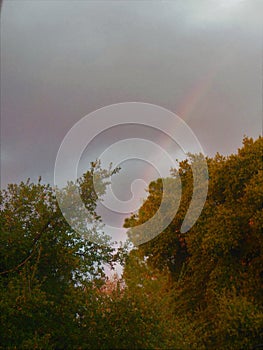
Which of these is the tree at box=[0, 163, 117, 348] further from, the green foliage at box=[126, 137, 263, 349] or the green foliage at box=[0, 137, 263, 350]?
the green foliage at box=[126, 137, 263, 349]

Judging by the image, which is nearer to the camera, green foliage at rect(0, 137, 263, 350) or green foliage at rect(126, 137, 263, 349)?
green foliage at rect(0, 137, 263, 350)

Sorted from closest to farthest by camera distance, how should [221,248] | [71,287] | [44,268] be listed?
[71,287] < [44,268] < [221,248]

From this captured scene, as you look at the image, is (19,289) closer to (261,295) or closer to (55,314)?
(55,314)

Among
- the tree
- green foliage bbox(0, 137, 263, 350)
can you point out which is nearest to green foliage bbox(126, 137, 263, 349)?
green foliage bbox(0, 137, 263, 350)

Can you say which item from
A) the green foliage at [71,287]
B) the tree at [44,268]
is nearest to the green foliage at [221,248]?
the green foliage at [71,287]

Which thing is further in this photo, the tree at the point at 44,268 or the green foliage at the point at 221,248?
the green foliage at the point at 221,248

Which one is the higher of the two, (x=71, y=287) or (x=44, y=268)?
(x=44, y=268)

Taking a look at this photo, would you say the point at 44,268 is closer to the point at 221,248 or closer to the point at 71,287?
the point at 71,287

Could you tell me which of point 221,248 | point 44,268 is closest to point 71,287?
point 44,268

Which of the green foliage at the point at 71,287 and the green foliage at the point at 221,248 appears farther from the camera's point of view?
the green foliage at the point at 221,248

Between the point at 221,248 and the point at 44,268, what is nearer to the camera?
the point at 44,268

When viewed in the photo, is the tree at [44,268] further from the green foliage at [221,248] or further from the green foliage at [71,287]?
the green foliage at [221,248]

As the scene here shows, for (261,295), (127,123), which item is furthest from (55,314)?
(127,123)

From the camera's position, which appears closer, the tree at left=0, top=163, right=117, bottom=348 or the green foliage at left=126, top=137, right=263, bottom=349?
the tree at left=0, top=163, right=117, bottom=348
